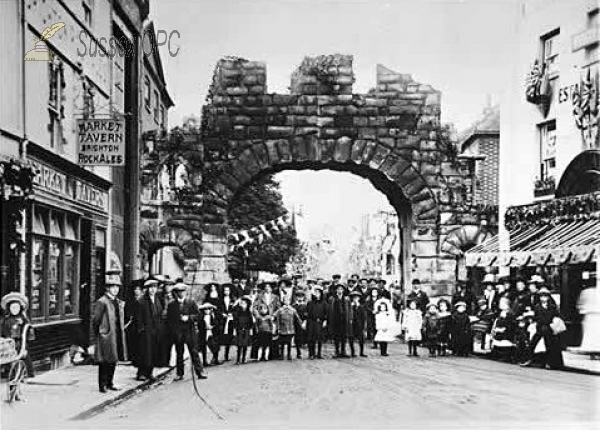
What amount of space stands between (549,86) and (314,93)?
23.6 feet

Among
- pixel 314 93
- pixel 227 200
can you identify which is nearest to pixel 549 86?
pixel 314 93

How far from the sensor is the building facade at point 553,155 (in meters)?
20.3

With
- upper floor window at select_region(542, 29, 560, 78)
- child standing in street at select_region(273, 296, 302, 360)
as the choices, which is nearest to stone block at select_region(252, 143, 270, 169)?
child standing in street at select_region(273, 296, 302, 360)

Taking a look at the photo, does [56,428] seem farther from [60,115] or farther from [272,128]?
[272,128]

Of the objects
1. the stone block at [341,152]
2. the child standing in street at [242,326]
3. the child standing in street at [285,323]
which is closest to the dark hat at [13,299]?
the child standing in street at [242,326]

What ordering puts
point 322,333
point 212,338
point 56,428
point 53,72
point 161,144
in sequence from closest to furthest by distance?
1. point 56,428
2. point 53,72
3. point 212,338
4. point 322,333
5. point 161,144

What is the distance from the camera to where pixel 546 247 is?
2067cm

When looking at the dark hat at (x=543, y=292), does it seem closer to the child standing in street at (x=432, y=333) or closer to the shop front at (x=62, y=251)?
the child standing in street at (x=432, y=333)

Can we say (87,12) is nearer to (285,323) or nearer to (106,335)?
(106,335)

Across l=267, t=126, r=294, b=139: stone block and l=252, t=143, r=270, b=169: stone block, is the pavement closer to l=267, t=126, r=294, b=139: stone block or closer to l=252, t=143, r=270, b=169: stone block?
l=252, t=143, r=270, b=169: stone block

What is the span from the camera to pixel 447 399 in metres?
13.3

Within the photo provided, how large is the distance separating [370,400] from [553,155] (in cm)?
1110

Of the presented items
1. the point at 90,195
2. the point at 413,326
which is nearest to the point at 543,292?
the point at 413,326

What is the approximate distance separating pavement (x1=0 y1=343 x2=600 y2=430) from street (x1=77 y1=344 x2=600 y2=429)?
0.02m
